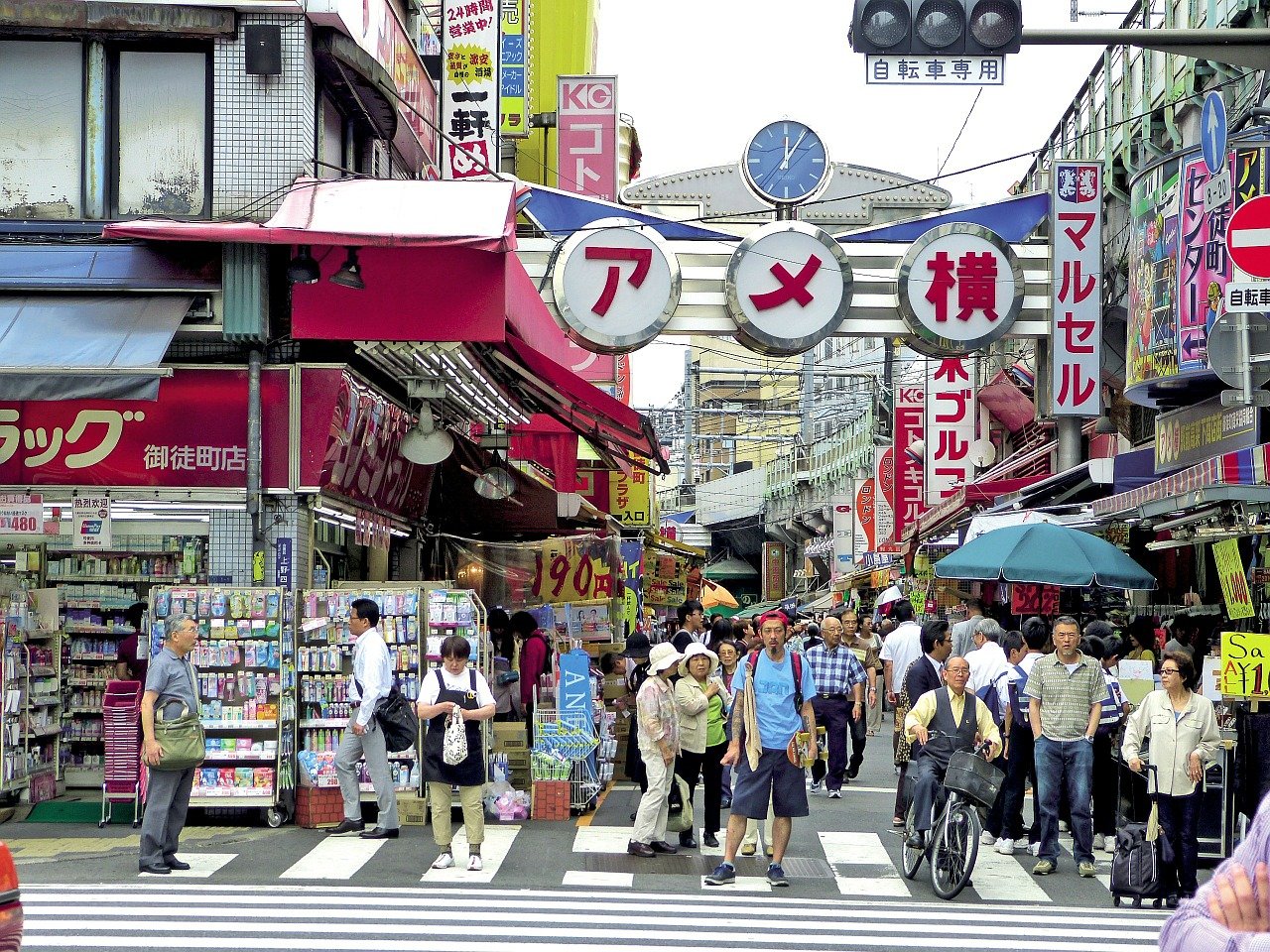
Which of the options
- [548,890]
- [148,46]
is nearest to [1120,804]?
[548,890]

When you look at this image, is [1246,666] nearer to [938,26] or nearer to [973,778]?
[973,778]

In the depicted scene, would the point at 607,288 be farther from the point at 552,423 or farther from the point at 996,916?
the point at 996,916

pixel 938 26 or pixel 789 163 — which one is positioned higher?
pixel 789 163

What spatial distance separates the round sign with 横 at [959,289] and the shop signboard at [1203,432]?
2.53 meters

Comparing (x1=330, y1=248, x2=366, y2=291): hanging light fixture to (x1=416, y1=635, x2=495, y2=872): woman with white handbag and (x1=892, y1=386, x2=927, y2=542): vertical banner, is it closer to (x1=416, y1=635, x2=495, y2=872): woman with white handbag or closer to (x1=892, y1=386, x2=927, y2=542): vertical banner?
(x1=416, y1=635, x2=495, y2=872): woman with white handbag

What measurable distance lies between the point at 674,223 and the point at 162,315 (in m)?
7.96

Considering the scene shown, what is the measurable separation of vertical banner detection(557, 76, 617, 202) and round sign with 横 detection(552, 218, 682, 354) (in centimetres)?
651

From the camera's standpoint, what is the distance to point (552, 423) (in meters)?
21.7

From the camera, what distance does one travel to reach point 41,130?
15.1m

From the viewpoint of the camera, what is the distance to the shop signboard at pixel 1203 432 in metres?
17.6

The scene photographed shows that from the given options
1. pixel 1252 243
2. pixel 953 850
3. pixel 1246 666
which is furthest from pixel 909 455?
pixel 953 850

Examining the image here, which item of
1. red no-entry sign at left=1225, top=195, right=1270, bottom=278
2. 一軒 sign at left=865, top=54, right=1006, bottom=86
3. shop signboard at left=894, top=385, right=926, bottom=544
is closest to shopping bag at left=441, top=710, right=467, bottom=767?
一軒 sign at left=865, top=54, right=1006, bottom=86

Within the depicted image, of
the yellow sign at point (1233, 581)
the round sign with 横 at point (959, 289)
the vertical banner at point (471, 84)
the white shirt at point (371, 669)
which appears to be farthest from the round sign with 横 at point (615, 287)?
the yellow sign at point (1233, 581)

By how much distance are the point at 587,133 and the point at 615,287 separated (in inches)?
293
